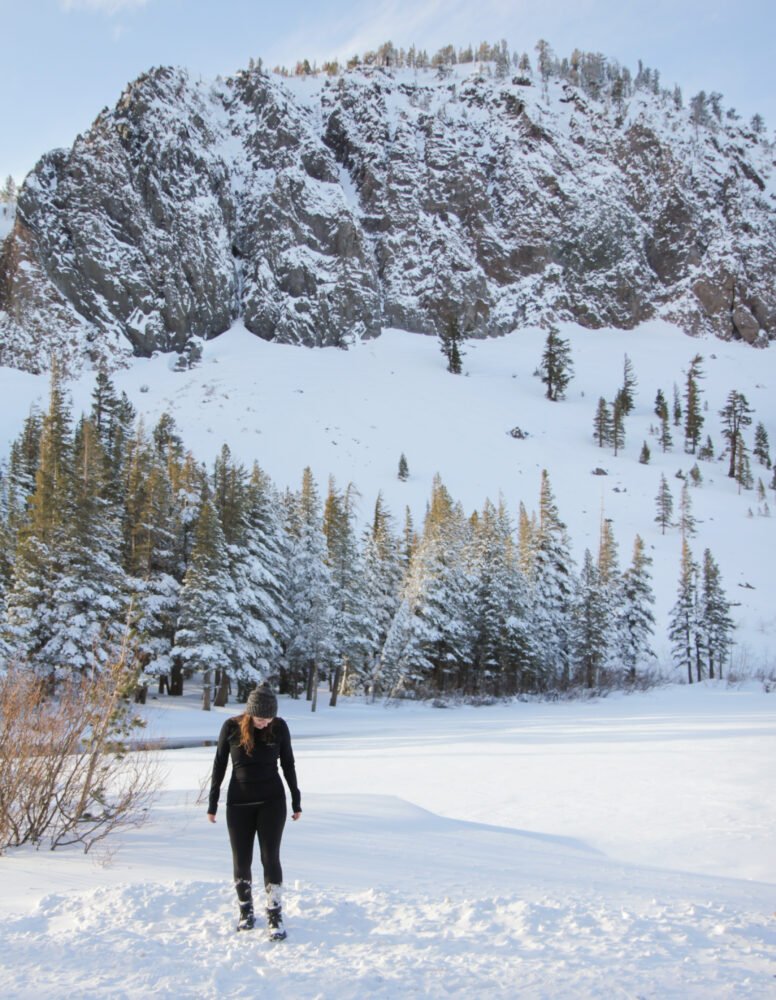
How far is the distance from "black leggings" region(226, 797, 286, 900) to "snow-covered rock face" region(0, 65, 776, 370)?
10668 cm

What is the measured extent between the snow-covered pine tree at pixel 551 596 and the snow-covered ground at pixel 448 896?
2784 centimetres

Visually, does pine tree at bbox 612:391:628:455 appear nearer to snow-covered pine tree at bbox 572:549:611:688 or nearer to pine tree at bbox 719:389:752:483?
pine tree at bbox 719:389:752:483

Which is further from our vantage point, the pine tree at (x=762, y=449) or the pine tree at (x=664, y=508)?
the pine tree at (x=762, y=449)

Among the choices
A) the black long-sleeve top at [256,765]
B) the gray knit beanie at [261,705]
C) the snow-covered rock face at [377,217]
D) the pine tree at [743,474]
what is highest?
the snow-covered rock face at [377,217]

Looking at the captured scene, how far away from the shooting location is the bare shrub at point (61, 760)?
7.80 metres

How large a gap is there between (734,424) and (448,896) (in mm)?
98720

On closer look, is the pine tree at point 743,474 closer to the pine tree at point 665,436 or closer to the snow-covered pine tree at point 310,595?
the pine tree at point 665,436

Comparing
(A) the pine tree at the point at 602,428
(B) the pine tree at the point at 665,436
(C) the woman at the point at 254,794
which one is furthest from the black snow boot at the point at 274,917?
(B) the pine tree at the point at 665,436

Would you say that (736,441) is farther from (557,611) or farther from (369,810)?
(369,810)

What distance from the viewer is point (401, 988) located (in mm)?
4250

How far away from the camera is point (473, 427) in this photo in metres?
87.5

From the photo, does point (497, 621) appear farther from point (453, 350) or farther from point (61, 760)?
point (453, 350)

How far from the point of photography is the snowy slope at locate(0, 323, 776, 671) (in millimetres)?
65188

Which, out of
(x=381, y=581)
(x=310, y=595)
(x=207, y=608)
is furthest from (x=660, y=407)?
(x=207, y=608)
